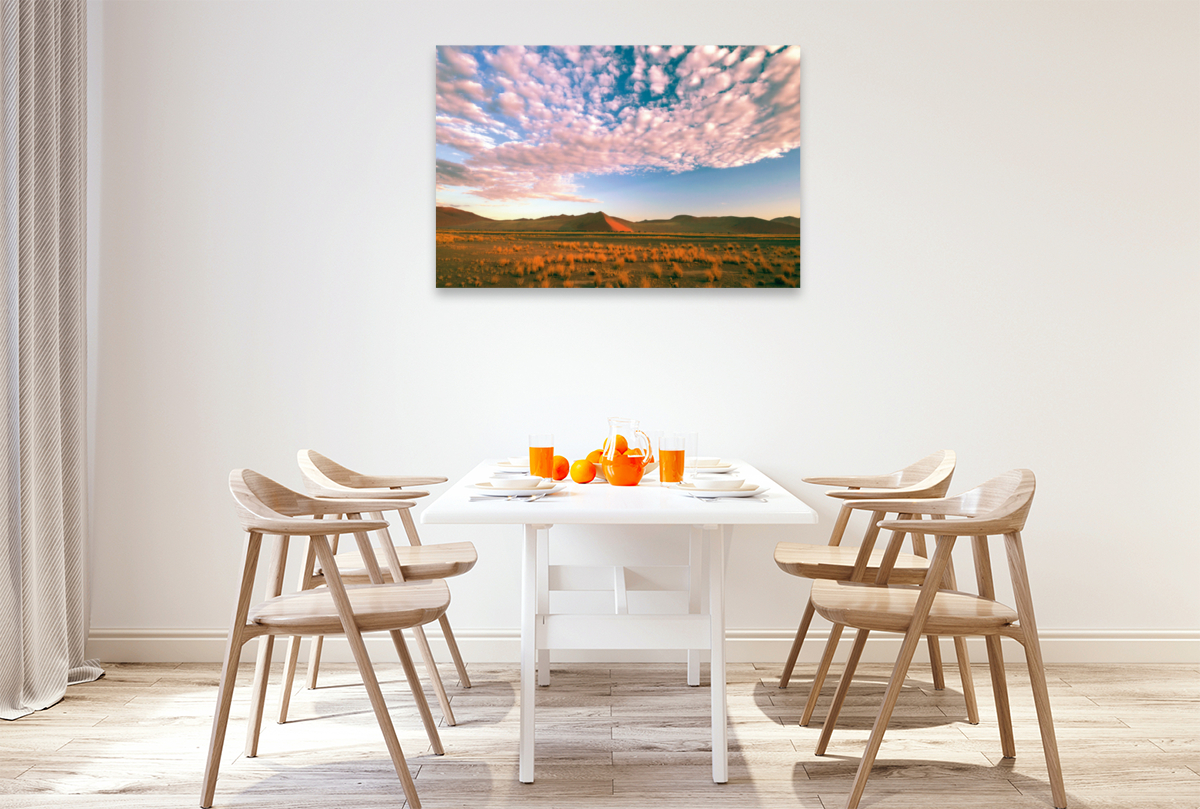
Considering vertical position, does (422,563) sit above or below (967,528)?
below

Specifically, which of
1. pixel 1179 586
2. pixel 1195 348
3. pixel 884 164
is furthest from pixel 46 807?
pixel 1195 348

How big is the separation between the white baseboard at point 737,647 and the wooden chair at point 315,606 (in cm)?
93

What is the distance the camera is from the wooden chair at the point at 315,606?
1846mm

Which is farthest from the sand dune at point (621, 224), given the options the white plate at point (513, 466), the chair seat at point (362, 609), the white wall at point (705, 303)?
the chair seat at point (362, 609)

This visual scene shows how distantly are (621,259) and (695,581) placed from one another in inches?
47.6

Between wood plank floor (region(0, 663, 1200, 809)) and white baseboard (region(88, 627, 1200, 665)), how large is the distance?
0.38 ft

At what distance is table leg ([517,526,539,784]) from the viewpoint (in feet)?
6.64

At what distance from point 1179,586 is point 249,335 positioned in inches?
142

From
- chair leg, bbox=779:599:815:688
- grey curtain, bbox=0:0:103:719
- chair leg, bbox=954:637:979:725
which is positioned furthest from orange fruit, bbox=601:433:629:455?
grey curtain, bbox=0:0:103:719

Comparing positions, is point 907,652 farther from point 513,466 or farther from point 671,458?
point 513,466

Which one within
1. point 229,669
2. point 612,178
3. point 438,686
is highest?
point 612,178

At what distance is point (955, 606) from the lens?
2041mm

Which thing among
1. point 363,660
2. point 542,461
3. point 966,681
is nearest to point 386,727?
point 363,660

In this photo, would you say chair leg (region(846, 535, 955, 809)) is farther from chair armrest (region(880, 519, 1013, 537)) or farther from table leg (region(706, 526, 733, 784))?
table leg (region(706, 526, 733, 784))
